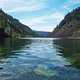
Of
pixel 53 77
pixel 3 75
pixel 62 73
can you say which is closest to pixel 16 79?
pixel 3 75

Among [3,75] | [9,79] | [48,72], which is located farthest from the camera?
[48,72]

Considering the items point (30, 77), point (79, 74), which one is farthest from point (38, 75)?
point (79, 74)

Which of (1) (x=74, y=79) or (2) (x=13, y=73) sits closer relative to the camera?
(1) (x=74, y=79)

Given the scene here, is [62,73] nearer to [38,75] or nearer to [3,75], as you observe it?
[38,75]

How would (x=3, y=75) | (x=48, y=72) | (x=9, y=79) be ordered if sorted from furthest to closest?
(x=48, y=72), (x=3, y=75), (x=9, y=79)

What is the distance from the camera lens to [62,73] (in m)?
33.2

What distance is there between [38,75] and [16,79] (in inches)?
147

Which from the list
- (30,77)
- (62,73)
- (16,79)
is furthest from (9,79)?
(62,73)

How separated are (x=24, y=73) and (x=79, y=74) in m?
7.91

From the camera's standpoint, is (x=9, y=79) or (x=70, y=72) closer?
(x=9, y=79)

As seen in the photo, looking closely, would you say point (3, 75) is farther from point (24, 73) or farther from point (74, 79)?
point (74, 79)

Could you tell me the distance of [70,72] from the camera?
34125 millimetres

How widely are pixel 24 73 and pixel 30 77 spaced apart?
108 inches

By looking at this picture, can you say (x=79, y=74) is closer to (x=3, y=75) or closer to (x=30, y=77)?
(x=30, y=77)
